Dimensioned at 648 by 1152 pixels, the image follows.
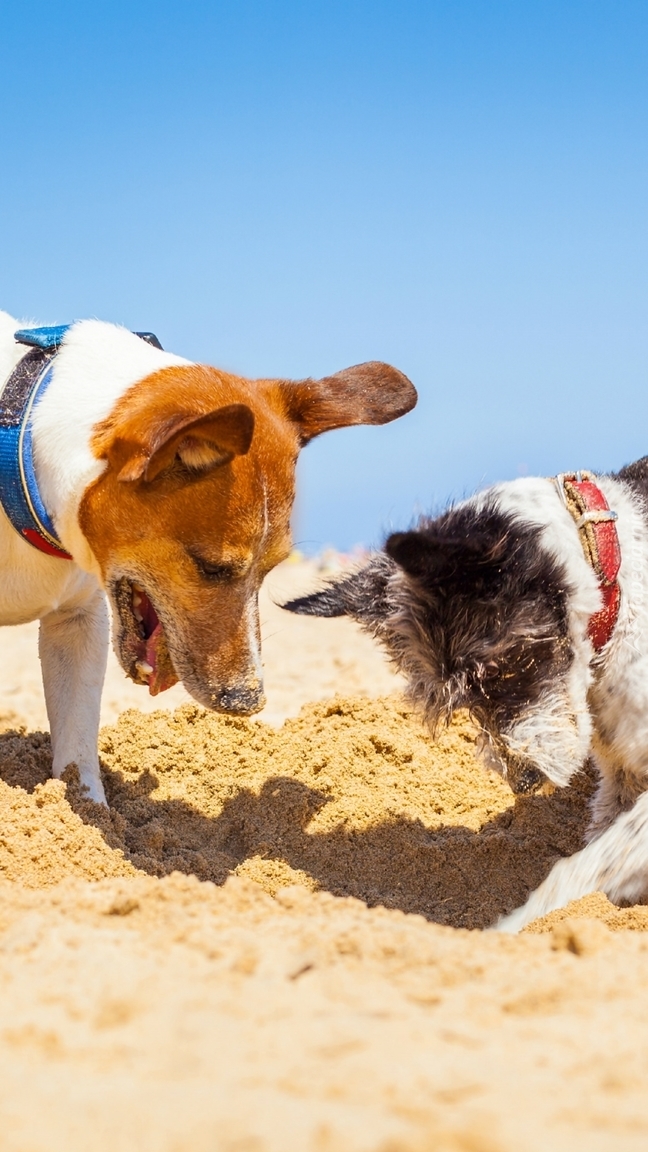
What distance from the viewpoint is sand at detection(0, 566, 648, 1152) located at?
129cm

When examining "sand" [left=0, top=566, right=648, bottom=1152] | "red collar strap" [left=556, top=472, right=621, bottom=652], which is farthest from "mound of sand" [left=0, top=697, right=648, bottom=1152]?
"red collar strap" [left=556, top=472, right=621, bottom=652]

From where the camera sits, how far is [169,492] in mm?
3301

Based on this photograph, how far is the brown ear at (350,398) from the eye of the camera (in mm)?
3764

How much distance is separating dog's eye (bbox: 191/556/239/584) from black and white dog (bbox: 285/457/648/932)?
0.44 m

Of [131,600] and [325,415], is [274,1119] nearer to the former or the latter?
[131,600]

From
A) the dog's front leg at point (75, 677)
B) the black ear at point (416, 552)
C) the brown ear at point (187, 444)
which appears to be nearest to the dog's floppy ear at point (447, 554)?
the black ear at point (416, 552)

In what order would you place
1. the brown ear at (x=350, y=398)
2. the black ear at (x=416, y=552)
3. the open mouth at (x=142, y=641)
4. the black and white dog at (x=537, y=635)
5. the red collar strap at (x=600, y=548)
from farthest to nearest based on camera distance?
the brown ear at (x=350, y=398)
the open mouth at (x=142, y=641)
the red collar strap at (x=600, y=548)
the black and white dog at (x=537, y=635)
the black ear at (x=416, y=552)

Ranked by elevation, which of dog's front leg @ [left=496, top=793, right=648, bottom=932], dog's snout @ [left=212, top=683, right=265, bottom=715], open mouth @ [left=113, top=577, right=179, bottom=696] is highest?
open mouth @ [left=113, top=577, right=179, bottom=696]

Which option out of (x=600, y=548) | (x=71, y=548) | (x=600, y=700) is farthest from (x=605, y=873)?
(x=71, y=548)

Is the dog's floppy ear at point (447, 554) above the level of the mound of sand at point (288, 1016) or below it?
above

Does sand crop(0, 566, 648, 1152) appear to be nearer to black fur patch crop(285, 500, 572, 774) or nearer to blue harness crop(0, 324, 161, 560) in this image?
black fur patch crop(285, 500, 572, 774)

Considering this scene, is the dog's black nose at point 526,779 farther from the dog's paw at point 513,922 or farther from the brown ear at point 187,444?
the brown ear at point 187,444

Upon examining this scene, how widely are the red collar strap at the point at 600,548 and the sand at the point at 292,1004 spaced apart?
81 centimetres

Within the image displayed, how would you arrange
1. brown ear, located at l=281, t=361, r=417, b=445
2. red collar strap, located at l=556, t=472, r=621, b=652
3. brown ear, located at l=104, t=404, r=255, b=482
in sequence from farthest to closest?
brown ear, located at l=281, t=361, r=417, b=445 < red collar strap, located at l=556, t=472, r=621, b=652 < brown ear, located at l=104, t=404, r=255, b=482
